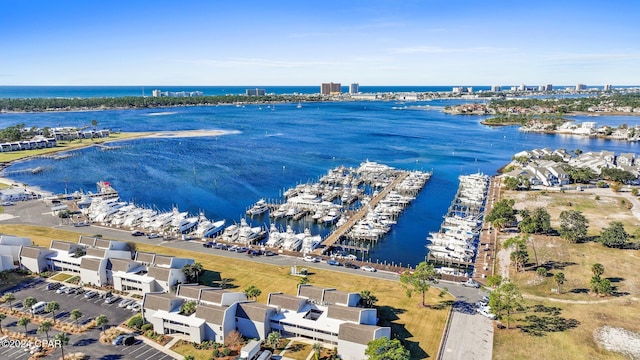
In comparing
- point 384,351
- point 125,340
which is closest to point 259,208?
point 125,340

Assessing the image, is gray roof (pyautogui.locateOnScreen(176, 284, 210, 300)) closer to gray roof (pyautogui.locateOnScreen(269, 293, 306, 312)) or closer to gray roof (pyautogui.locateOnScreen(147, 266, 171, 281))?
gray roof (pyautogui.locateOnScreen(147, 266, 171, 281))

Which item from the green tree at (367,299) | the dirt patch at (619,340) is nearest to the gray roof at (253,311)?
the green tree at (367,299)

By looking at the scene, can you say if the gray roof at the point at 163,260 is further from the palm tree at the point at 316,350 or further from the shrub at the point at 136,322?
the palm tree at the point at 316,350

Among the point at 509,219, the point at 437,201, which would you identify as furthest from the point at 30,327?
the point at 437,201

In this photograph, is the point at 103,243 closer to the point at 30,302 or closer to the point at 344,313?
the point at 30,302

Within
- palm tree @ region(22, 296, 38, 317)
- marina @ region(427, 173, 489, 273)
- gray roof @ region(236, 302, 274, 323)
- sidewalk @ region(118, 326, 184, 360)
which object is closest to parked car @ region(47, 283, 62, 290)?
palm tree @ region(22, 296, 38, 317)

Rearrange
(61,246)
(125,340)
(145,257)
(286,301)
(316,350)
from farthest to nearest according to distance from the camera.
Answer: (61,246) < (145,257) < (286,301) < (125,340) < (316,350)

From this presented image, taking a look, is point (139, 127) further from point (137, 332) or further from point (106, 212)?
point (137, 332)
